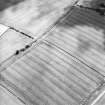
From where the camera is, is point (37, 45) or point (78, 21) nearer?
point (37, 45)

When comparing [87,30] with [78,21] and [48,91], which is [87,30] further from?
[48,91]

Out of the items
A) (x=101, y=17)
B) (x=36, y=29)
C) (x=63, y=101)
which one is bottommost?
(x=63, y=101)

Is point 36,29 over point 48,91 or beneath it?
over

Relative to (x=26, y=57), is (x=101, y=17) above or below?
above

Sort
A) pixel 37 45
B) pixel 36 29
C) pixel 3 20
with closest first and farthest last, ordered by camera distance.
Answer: pixel 37 45
pixel 36 29
pixel 3 20

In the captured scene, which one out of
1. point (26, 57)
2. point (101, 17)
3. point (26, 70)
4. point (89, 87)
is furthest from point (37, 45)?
point (101, 17)

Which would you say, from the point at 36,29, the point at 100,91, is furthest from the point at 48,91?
the point at 36,29

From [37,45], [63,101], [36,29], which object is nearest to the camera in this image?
[63,101]

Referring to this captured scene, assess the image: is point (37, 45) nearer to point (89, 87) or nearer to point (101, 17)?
point (89, 87)

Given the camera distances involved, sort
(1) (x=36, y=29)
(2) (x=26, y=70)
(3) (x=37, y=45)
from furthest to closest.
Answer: (1) (x=36, y=29)
(3) (x=37, y=45)
(2) (x=26, y=70)
